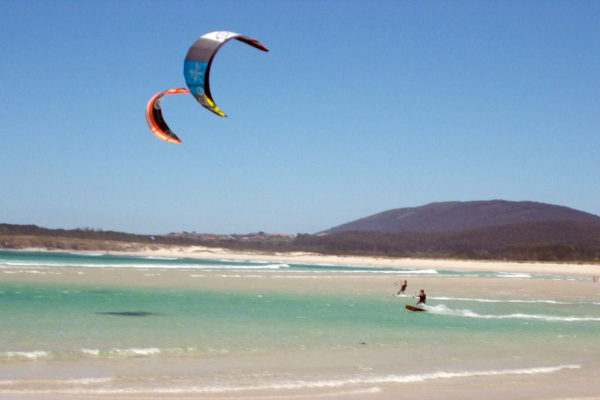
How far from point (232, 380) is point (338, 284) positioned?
22078mm

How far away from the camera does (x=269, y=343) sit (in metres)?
12.8

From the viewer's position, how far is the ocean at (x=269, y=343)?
31.1ft

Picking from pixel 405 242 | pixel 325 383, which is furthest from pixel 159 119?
pixel 405 242

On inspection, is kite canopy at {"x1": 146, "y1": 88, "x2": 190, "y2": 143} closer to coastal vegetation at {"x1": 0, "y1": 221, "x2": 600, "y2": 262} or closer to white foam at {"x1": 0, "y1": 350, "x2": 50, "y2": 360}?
white foam at {"x1": 0, "y1": 350, "x2": 50, "y2": 360}

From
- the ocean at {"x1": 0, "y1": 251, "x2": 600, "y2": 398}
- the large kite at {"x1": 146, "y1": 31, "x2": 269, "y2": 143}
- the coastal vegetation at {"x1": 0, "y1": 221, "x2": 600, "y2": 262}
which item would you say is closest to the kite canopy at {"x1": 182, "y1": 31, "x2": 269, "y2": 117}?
the large kite at {"x1": 146, "y1": 31, "x2": 269, "y2": 143}

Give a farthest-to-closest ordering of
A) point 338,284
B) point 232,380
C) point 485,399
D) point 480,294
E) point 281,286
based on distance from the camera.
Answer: point 338,284 → point 281,286 → point 480,294 → point 232,380 → point 485,399

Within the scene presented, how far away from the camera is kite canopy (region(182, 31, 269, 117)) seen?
1392 centimetres

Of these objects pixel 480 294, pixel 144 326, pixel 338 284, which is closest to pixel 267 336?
pixel 144 326

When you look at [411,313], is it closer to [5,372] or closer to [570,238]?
[5,372]

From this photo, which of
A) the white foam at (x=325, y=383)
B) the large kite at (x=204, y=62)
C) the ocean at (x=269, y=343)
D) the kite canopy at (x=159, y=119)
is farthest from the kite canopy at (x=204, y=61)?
the white foam at (x=325, y=383)

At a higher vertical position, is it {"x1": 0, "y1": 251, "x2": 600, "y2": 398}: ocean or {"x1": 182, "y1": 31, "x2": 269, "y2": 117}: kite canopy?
{"x1": 182, "y1": 31, "x2": 269, "y2": 117}: kite canopy

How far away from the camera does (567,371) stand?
10906 millimetres

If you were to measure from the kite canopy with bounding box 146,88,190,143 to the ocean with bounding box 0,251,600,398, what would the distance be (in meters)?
4.10

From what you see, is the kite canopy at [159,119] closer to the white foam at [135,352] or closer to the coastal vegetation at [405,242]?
the white foam at [135,352]
